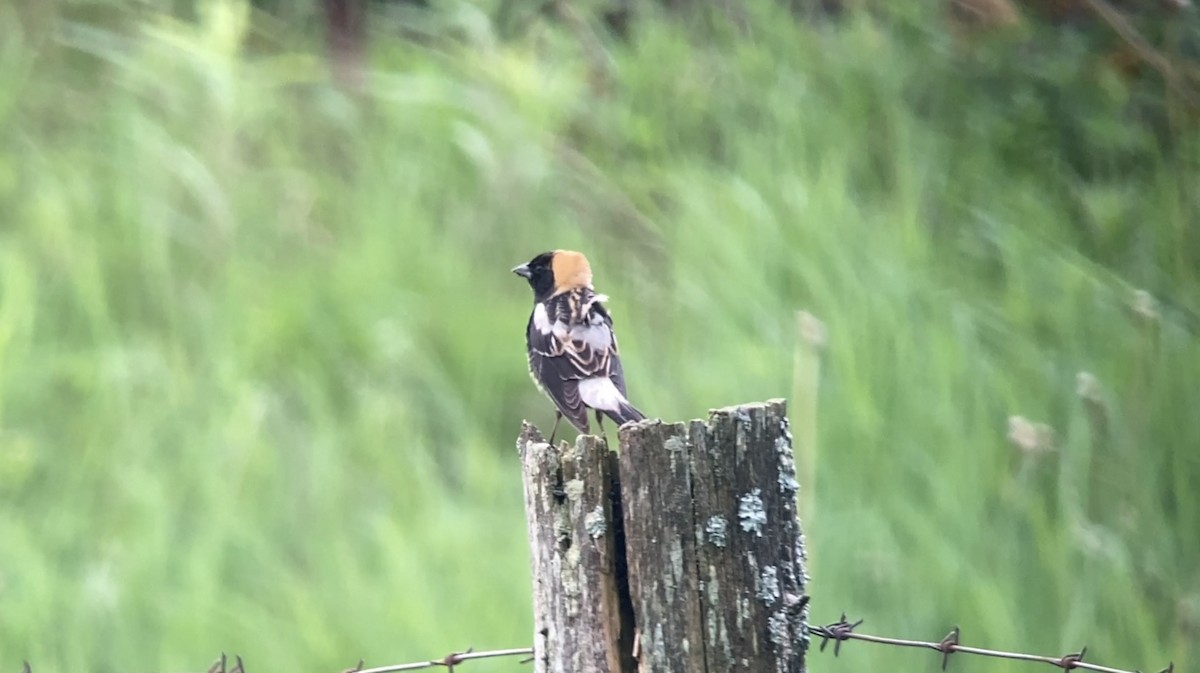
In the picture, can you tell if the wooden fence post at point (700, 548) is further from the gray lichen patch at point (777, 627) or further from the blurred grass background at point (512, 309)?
the blurred grass background at point (512, 309)

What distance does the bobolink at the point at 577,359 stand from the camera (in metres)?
4.28

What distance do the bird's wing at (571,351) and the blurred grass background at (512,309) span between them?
102 cm

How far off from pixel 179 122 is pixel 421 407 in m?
2.35

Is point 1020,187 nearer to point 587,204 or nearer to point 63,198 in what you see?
point 587,204

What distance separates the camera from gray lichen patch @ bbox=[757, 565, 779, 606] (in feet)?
6.72

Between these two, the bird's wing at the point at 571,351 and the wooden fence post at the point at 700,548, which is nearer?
the wooden fence post at the point at 700,548

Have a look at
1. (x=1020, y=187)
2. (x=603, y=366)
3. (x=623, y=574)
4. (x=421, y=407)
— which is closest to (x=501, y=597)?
(x=603, y=366)

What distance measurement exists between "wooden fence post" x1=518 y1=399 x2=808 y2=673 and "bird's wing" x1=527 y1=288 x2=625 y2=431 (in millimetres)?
2102

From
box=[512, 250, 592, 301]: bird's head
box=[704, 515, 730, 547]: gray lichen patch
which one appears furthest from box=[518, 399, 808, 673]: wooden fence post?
box=[512, 250, 592, 301]: bird's head

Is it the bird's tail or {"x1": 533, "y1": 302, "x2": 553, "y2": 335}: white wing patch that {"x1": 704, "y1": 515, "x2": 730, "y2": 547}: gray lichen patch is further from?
{"x1": 533, "y1": 302, "x2": 553, "y2": 335}: white wing patch

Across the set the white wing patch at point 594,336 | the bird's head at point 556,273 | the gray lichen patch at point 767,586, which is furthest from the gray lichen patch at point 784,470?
the bird's head at point 556,273

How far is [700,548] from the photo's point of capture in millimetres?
2037

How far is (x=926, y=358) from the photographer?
5688 millimetres

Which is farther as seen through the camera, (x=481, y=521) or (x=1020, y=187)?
(x=1020, y=187)
